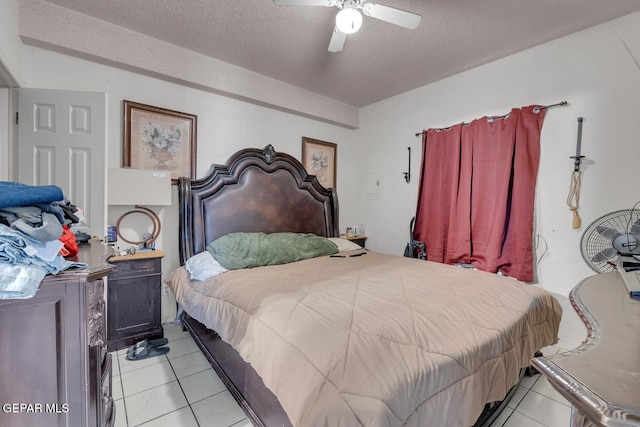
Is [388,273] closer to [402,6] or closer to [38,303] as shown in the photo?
[38,303]

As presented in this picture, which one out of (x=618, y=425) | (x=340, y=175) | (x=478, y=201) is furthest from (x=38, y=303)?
(x=340, y=175)

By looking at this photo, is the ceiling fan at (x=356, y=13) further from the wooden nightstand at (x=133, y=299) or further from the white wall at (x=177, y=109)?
the wooden nightstand at (x=133, y=299)

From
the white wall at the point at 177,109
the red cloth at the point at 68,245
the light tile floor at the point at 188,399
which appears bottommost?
the light tile floor at the point at 188,399

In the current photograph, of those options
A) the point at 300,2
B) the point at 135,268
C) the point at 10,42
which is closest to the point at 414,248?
the point at 300,2

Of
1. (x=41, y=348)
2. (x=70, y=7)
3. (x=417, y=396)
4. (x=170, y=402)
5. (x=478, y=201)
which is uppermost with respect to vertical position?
(x=70, y=7)

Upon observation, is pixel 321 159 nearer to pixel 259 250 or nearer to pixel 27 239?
pixel 259 250

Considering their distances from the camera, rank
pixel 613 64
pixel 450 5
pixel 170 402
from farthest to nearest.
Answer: pixel 613 64
pixel 450 5
pixel 170 402

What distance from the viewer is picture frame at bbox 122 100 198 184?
2.54 metres

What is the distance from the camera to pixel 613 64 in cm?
223

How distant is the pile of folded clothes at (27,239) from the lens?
0.74 m

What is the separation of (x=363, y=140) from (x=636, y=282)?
11.4 ft

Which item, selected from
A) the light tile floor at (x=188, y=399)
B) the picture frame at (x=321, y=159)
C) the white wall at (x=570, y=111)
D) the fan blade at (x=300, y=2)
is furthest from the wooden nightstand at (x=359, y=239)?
the fan blade at (x=300, y=2)

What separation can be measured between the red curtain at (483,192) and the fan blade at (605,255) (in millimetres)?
562

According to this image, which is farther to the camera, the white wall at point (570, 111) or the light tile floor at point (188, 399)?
the white wall at point (570, 111)
